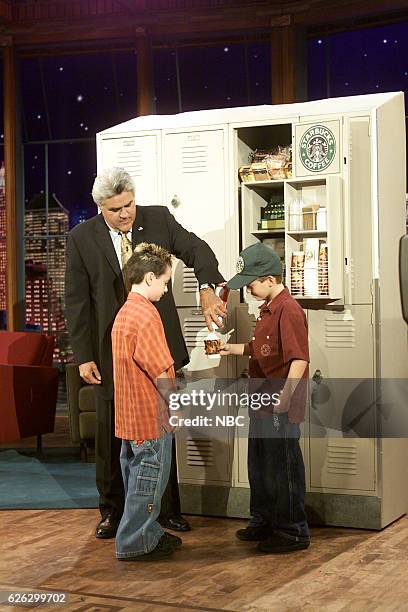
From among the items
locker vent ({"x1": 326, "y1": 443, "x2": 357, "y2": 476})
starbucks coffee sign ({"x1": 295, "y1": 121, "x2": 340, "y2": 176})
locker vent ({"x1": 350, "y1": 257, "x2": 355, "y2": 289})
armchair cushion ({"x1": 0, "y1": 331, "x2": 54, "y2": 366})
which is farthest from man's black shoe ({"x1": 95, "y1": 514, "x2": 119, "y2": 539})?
armchair cushion ({"x1": 0, "y1": 331, "x2": 54, "y2": 366})

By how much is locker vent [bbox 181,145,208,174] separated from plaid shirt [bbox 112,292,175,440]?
4.15 feet

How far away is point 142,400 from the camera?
4059mm

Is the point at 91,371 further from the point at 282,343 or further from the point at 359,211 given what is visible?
the point at 359,211

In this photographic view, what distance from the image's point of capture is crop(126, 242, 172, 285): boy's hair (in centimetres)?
409

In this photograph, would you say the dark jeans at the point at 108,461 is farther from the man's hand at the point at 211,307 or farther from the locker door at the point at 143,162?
the locker door at the point at 143,162

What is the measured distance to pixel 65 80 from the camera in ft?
34.2

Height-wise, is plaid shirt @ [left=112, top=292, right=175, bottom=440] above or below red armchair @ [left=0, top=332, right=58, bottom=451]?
above

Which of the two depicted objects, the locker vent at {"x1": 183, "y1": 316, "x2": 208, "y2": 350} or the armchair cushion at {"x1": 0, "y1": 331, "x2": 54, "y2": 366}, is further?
the armchair cushion at {"x1": 0, "y1": 331, "x2": 54, "y2": 366}

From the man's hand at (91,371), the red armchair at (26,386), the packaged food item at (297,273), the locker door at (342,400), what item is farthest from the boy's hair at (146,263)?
the red armchair at (26,386)

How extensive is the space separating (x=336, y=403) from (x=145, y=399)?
123 cm

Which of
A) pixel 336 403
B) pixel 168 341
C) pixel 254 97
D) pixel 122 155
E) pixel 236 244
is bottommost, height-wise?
pixel 336 403

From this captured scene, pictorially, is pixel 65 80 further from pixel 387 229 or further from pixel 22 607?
pixel 22 607

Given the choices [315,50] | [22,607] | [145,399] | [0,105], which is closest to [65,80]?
[0,105]

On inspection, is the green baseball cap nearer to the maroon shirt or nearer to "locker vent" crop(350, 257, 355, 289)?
the maroon shirt
